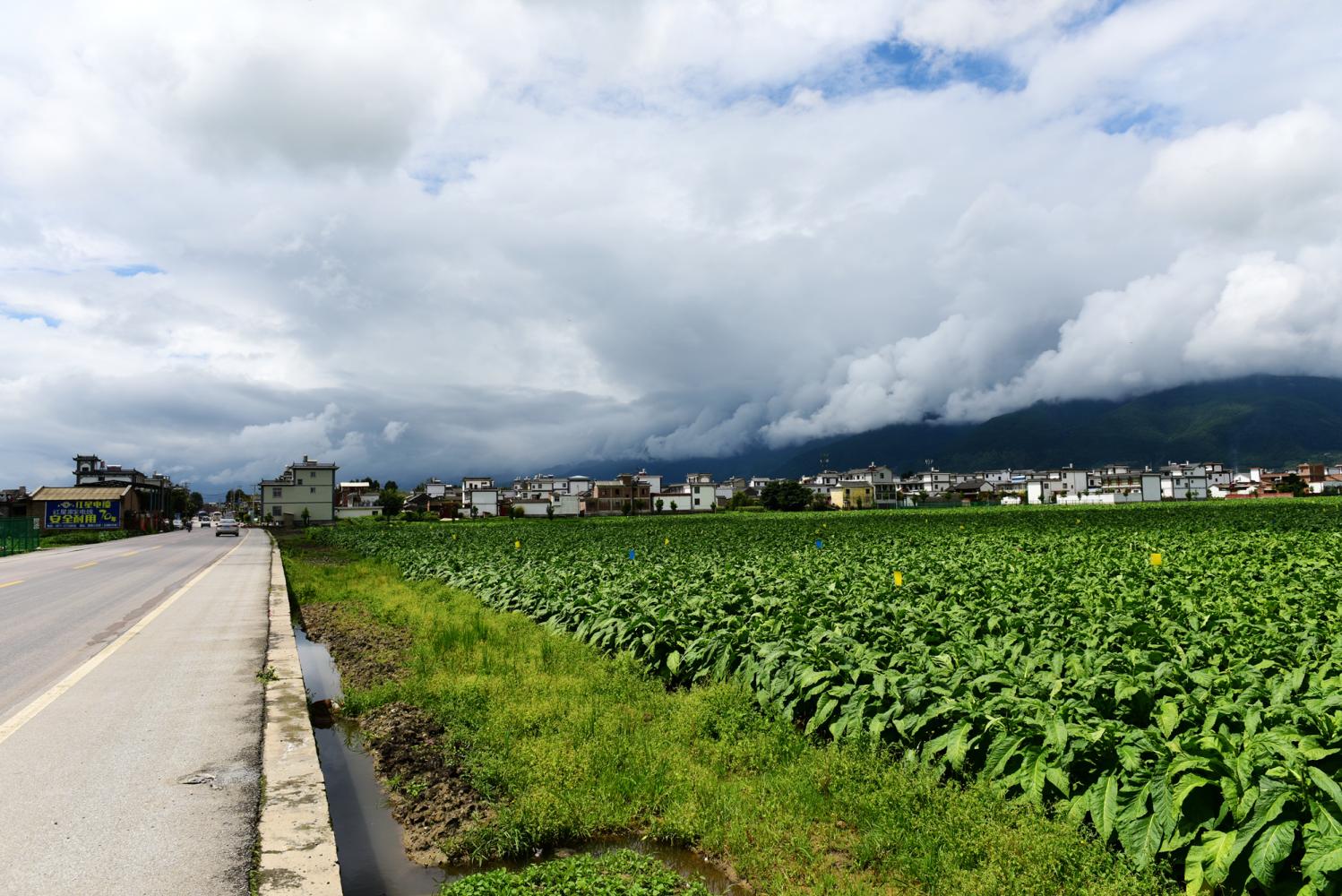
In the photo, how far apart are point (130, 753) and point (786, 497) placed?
11399 centimetres

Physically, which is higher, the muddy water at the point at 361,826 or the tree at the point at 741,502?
the muddy water at the point at 361,826

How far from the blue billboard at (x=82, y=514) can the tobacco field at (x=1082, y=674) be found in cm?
7867

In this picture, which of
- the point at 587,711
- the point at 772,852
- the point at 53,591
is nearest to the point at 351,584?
the point at 53,591

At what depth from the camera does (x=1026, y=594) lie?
387 inches

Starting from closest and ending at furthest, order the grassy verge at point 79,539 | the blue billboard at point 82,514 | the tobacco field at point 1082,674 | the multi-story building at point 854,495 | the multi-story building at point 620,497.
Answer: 1. the tobacco field at point 1082,674
2. the grassy verge at point 79,539
3. the blue billboard at point 82,514
4. the multi-story building at point 620,497
5. the multi-story building at point 854,495

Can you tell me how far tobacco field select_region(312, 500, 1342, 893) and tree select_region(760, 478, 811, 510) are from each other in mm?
103525

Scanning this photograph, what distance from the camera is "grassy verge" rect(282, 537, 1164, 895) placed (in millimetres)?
4289

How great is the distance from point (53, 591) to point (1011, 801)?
21965mm

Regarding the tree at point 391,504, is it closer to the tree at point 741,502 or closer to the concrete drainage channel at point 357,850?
the tree at point 741,502

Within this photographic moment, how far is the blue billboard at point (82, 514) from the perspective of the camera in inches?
2805

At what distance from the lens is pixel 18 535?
137 ft

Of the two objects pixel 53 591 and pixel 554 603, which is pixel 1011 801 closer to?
pixel 554 603

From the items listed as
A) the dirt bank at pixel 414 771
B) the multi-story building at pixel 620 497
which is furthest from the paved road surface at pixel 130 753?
the multi-story building at pixel 620 497

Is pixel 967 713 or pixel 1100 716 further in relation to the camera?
pixel 967 713
